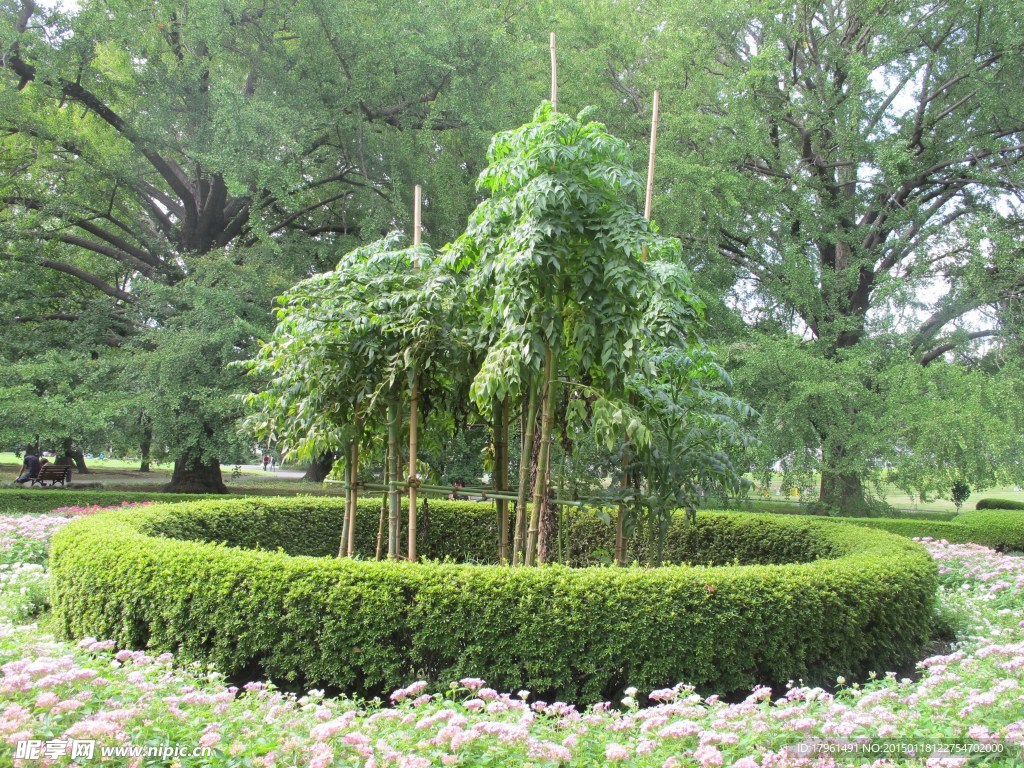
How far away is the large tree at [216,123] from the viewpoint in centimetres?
1238

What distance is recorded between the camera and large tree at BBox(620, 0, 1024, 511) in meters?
12.3

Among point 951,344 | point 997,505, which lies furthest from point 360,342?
point 997,505

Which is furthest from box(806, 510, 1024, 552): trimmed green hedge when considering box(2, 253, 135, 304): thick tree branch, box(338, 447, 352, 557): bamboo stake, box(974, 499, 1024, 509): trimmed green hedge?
box(2, 253, 135, 304): thick tree branch

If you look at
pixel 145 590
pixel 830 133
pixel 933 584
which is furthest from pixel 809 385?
pixel 145 590

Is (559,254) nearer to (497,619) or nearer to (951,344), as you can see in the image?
(497,619)

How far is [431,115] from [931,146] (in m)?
9.78

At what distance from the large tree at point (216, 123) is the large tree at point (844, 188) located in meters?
4.18

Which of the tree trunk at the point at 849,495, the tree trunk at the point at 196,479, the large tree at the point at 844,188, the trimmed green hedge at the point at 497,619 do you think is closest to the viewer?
the trimmed green hedge at the point at 497,619

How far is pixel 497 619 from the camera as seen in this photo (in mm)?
3723

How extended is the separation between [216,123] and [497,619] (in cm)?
1138

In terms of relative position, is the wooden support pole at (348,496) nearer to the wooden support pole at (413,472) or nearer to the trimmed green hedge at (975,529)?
the wooden support pole at (413,472)

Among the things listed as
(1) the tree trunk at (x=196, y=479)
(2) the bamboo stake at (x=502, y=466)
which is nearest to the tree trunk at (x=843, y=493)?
(2) the bamboo stake at (x=502, y=466)

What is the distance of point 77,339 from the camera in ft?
45.9

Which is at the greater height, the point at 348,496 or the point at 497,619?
the point at 348,496
